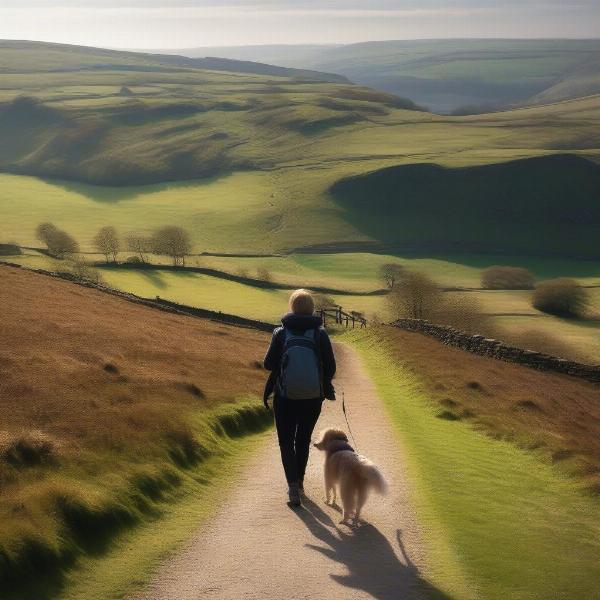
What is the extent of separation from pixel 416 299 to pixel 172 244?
51510mm

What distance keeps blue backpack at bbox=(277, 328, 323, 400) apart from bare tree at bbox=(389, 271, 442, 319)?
8357 centimetres

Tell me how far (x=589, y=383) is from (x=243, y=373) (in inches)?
966

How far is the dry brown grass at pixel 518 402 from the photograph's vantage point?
906 inches

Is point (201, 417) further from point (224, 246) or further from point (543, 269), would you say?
point (543, 269)

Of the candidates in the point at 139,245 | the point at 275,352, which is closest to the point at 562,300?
the point at 139,245

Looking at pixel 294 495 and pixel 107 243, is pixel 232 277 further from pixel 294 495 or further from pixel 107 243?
pixel 294 495

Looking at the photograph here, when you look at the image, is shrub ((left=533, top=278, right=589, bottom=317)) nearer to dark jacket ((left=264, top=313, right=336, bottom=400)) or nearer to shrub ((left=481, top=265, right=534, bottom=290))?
shrub ((left=481, top=265, right=534, bottom=290))

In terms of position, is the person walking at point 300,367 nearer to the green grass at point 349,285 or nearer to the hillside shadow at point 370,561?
the hillside shadow at point 370,561

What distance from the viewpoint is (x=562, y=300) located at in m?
127

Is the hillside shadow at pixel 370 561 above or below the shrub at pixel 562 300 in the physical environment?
above

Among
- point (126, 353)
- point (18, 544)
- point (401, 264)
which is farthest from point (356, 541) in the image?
point (401, 264)

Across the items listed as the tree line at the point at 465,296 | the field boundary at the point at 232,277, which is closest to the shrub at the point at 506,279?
the tree line at the point at 465,296

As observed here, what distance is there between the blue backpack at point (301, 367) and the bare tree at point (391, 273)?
408 ft

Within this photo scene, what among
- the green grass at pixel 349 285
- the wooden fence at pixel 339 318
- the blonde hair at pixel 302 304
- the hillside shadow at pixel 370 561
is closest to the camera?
the hillside shadow at pixel 370 561
